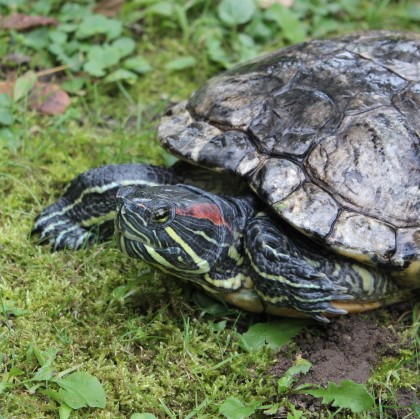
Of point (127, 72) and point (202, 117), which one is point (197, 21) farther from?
point (202, 117)

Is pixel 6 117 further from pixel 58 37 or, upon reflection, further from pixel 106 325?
pixel 106 325

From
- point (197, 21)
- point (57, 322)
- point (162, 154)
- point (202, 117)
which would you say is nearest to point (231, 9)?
point (197, 21)

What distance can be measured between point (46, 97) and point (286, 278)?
9.13ft

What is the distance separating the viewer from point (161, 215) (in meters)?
3.34

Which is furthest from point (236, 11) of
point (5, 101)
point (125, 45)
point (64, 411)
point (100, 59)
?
point (64, 411)

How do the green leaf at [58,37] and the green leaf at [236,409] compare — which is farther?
the green leaf at [58,37]

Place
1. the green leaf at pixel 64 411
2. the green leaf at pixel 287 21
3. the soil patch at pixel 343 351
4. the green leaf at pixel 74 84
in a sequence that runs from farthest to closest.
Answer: the green leaf at pixel 287 21
the green leaf at pixel 74 84
the soil patch at pixel 343 351
the green leaf at pixel 64 411

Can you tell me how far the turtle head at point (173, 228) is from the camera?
3344mm

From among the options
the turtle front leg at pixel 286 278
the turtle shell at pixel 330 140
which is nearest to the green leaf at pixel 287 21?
the turtle shell at pixel 330 140

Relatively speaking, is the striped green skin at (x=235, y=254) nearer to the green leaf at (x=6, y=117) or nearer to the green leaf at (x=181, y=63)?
the green leaf at (x=6, y=117)

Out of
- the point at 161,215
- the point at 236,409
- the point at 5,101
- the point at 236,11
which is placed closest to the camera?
the point at 236,409

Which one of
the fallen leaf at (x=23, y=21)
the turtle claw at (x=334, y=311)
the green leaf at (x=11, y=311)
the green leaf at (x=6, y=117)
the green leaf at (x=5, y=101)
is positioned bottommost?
the turtle claw at (x=334, y=311)

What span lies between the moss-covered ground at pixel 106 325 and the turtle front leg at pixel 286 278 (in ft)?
1.02

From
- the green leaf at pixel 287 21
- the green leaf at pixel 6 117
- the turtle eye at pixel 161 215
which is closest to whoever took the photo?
the turtle eye at pixel 161 215
